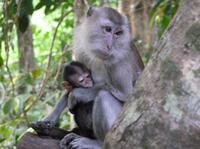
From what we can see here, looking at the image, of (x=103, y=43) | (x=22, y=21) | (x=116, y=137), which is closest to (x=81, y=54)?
(x=103, y=43)

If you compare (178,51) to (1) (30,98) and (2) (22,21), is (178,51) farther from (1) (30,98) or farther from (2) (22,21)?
(1) (30,98)

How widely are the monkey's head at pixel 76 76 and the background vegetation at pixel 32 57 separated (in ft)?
2.44

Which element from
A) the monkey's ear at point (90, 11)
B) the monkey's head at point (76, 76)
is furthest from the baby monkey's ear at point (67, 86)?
the monkey's ear at point (90, 11)

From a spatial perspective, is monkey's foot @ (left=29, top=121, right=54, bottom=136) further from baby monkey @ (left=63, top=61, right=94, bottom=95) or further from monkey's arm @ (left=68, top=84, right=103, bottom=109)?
baby monkey @ (left=63, top=61, right=94, bottom=95)

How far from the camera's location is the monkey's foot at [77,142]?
372cm

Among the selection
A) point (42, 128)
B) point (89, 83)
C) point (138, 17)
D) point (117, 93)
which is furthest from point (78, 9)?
point (138, 17)

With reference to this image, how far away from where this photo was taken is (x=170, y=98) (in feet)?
7.86

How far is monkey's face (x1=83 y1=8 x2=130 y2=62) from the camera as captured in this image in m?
3.86

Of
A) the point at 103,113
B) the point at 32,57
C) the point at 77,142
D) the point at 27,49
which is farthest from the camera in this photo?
the point at 32,57

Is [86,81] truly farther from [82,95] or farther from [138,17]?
[138,17]

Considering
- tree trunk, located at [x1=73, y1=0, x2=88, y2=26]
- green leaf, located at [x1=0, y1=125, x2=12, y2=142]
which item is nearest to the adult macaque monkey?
tree trunk, located at [x1=73, y1=0, x2=88, y2=26]

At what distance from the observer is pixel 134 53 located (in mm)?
4047

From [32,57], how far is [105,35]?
14.4 feet

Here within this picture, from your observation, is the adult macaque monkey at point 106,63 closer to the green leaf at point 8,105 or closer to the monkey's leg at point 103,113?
the monkey's leg at point 103,113
